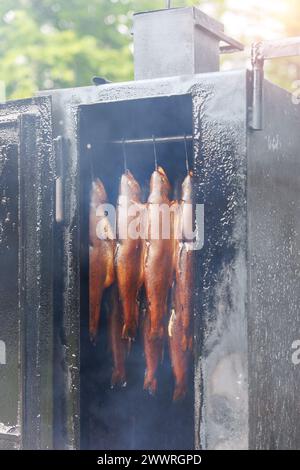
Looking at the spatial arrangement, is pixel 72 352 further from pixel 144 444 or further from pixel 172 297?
pixel 144 444

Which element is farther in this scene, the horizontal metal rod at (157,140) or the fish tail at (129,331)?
the fish tail at (129,331)

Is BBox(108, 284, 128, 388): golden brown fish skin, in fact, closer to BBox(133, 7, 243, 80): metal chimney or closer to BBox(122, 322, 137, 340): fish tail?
BBox(122, 322, 137, 340): fish tail

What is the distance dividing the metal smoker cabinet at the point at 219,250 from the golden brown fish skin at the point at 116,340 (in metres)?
0.08

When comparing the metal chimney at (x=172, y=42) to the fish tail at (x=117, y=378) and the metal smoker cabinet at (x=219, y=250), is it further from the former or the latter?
the fish tail at (x=117, y=378)

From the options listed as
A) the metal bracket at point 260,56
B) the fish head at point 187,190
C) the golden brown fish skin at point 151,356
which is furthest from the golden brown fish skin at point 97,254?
the metal bracket at point 260,56

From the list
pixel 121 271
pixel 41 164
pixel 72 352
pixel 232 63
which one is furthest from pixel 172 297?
pixel 232 63

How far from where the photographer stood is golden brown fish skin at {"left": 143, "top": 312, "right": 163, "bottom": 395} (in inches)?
153

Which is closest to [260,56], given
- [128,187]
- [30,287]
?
[128,187]

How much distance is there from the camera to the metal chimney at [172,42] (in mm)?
3725

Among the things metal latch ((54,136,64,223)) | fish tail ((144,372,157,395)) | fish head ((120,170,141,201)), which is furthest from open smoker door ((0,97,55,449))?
fish tail ((144,372,157,395))

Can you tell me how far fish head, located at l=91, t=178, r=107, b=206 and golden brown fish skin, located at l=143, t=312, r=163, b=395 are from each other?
767 millimetres

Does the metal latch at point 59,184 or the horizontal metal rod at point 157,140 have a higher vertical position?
the horizontal metal rod at point 157,140
